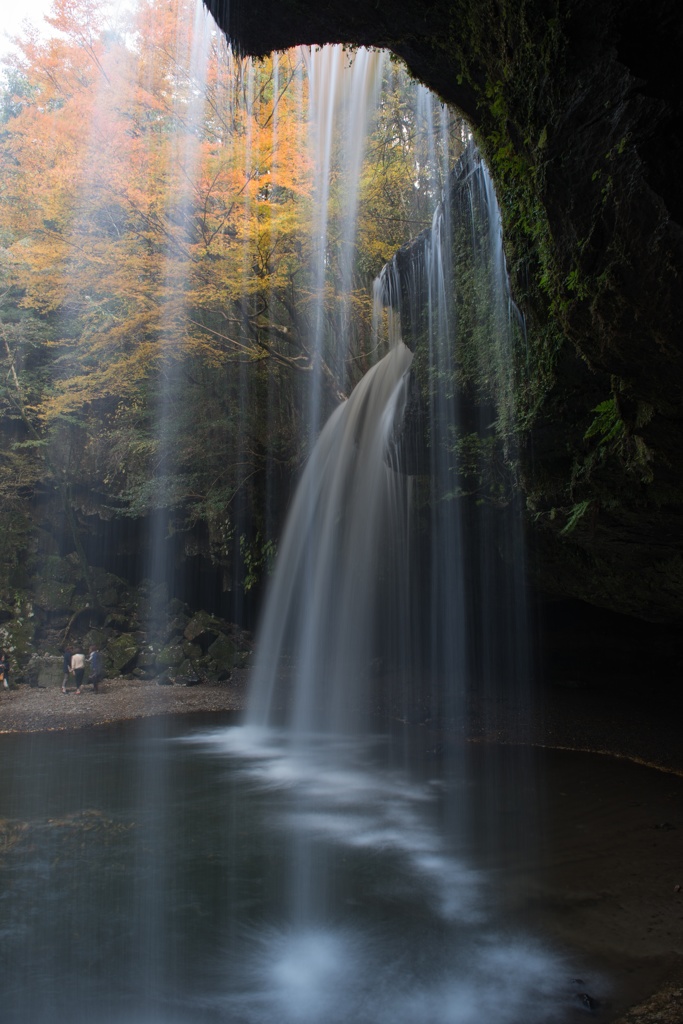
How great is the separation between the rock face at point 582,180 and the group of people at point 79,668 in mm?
13714

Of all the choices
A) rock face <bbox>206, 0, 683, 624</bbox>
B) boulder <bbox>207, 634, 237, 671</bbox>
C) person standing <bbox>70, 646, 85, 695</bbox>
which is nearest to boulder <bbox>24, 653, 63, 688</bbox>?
person standing <bbox>70, 646, 85, 695</bbox>

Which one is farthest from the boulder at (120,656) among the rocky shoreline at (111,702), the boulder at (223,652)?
the boulder at (223,652)

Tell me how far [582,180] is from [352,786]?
355 inches

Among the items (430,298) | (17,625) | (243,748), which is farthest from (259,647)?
(430,298)

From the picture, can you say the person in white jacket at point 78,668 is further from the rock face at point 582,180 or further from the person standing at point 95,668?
the rock face at point 582,180

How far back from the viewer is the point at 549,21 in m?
3.69

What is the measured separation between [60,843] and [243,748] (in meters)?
5.46

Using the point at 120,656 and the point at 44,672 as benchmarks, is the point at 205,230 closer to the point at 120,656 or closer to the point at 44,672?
the point at 120,656

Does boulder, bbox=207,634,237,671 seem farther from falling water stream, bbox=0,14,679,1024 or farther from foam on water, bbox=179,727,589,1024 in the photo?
foam on water, bbox=179,727,589,1024

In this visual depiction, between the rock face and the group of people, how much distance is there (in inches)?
540

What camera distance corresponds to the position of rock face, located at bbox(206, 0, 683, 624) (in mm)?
3602

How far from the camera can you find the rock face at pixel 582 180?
11.8 feet

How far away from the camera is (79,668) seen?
16859 millimetres

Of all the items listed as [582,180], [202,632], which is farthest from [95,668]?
[582,180]
